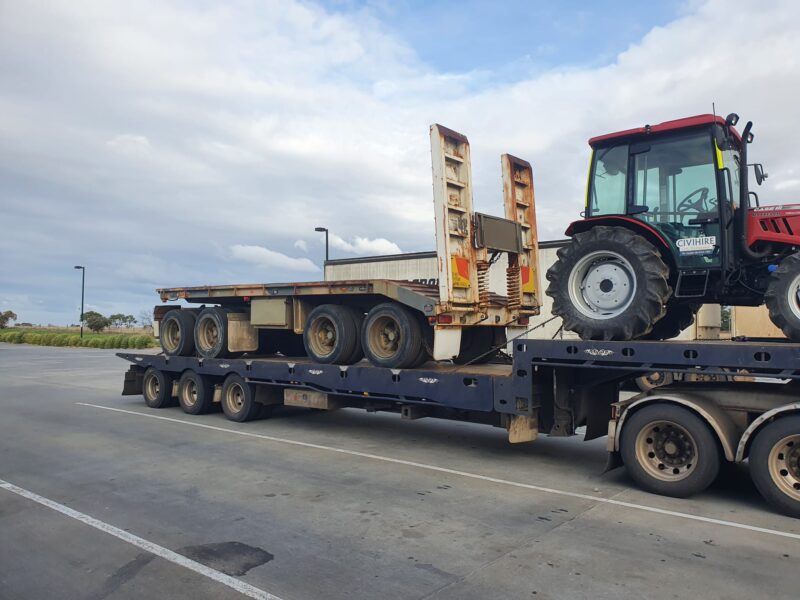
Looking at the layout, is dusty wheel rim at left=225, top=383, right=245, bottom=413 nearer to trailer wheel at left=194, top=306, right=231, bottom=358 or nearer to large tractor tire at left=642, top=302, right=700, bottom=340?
trailer wheel at left=194, top=306, right=231, bottom=358

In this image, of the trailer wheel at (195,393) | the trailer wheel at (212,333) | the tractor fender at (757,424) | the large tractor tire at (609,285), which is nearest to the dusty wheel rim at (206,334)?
the trailer wheel at (212,333)

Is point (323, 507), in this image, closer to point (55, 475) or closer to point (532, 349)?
point (532, 349)

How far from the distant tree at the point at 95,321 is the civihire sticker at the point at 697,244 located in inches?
2551

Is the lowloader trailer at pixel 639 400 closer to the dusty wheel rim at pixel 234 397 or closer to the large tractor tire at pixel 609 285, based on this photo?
the large tractor tire at pixel 609 285

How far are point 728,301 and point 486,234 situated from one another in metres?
3.13

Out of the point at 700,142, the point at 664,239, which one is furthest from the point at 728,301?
the point at 700,142

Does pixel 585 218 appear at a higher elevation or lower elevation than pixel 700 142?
lower

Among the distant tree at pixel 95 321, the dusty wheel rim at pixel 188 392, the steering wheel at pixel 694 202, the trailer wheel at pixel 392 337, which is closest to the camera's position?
the steering wheel at pixel 694 202

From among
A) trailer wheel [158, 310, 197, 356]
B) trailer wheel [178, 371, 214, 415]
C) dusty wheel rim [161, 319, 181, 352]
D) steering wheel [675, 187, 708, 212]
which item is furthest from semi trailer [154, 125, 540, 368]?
steering wheel [675, 187, 708, 212]

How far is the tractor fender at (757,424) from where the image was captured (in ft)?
18.9

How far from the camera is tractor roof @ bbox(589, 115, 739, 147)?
22.2 feet

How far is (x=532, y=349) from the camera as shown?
734 centimetres

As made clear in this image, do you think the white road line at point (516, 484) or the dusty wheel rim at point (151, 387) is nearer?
the white road line at point (516, 484)

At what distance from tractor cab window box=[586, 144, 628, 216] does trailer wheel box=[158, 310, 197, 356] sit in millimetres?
8439
